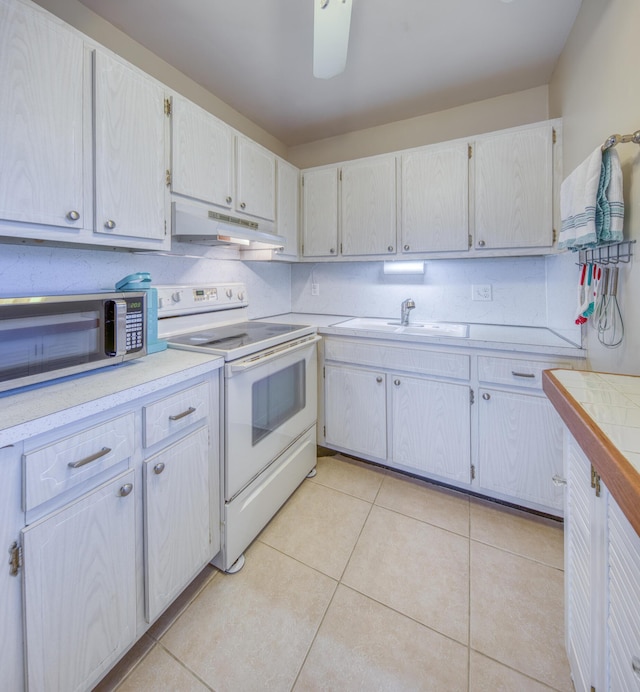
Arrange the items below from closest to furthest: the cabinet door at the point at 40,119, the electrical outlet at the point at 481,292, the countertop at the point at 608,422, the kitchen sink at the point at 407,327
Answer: the countertop at the point at 608,422, the cabinet door at the point at 40,119, the kitchen sink at the point at 407,327, the electrical outlet at the point at 481,292

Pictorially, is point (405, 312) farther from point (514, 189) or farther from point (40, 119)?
point (40, 119)

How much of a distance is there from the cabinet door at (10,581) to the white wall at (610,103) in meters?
1.78

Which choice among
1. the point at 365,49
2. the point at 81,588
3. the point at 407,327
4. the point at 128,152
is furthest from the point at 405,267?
the point at 81,588

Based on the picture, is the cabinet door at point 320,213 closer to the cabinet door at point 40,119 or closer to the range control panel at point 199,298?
the range control panel at point 199,298

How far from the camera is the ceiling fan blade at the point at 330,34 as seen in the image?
110 centimetres

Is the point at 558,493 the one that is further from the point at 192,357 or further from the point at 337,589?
the point at 192,357

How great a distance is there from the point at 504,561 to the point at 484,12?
8.28 ft

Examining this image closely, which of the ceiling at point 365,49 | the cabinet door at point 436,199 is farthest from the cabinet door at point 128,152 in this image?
the cabinet door at point 436,199

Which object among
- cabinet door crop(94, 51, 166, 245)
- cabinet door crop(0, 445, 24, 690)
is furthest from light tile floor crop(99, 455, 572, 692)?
cabinet door crop(94, 51, 166, 245)

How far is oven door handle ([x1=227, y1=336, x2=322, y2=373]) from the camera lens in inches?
56.2

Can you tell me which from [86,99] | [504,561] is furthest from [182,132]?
[504,561]

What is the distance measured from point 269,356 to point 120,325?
26.2 inches

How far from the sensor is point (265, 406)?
169 cm

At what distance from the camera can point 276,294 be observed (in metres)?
2.84
